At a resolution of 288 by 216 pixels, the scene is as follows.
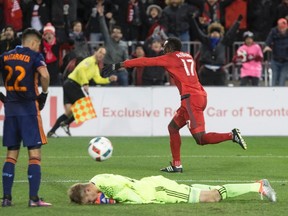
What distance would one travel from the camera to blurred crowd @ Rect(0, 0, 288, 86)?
79.6 ft

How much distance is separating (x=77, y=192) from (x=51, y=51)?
522 inches

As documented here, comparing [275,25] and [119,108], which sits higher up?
[275,25]

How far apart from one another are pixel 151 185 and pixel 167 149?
8.67m

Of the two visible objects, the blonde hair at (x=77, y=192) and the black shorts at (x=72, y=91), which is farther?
the black shorts at (x=72, y=91)

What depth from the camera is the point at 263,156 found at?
1862cm

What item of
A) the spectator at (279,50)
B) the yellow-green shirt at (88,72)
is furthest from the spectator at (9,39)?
the spectator at (279,50)

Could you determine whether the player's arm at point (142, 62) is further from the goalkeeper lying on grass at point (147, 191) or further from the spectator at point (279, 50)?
the spectator at point (279, 50)

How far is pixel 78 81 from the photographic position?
22562 millimetres

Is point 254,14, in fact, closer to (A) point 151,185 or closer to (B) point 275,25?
(B) point 275,25

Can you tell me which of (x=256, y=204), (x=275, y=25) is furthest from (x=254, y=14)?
(x=256, y=204)

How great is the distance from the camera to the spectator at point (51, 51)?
78.8ft

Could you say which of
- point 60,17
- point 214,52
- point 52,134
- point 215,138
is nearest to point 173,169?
point 215,138

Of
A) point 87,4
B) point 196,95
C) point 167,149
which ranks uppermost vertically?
point 87,4

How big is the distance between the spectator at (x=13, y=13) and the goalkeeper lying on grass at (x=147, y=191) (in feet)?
45.5
